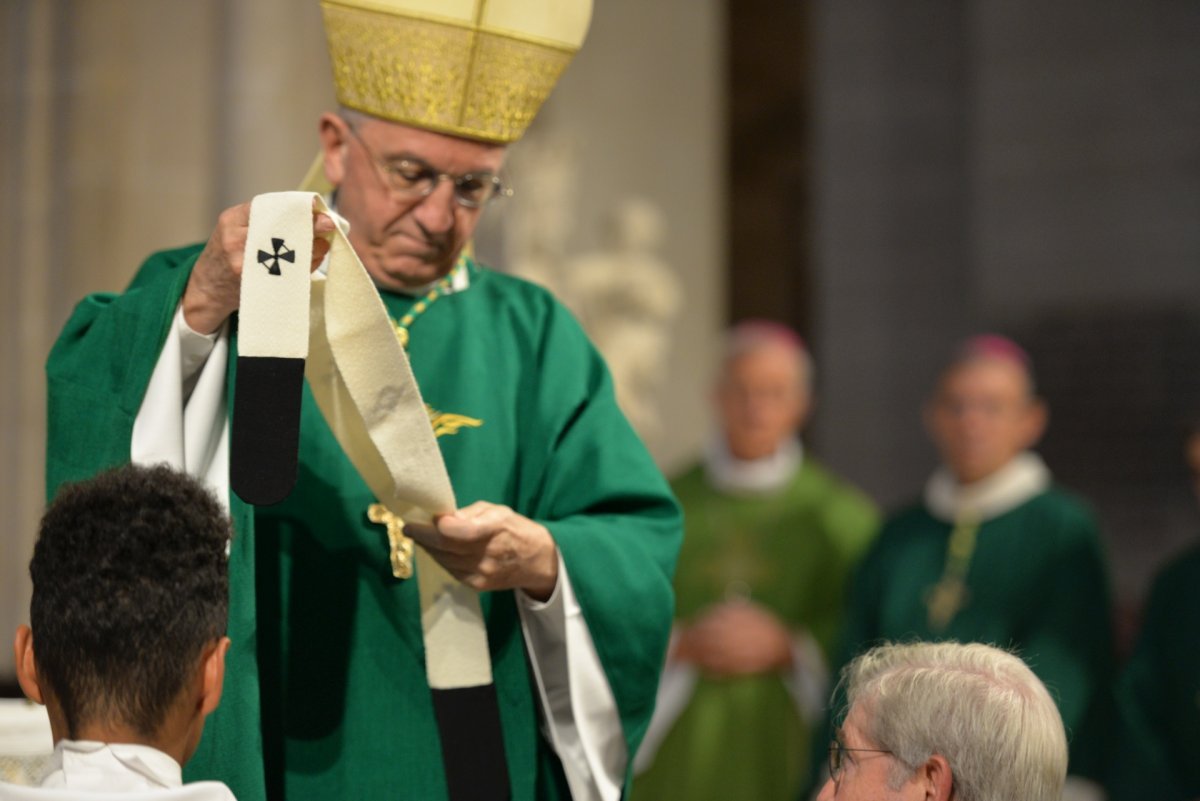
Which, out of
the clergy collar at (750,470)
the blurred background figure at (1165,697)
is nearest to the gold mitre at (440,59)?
the blurred background figure at (1165,697)

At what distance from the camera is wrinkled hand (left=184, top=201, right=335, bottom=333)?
8.99 feet

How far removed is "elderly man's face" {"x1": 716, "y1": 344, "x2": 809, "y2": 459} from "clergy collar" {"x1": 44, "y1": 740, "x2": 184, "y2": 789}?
5109mm

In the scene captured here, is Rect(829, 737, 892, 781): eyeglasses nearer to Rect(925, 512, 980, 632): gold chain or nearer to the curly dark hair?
the curly dark hair

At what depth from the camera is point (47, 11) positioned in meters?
5.45

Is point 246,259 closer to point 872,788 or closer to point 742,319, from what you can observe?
point 872,788

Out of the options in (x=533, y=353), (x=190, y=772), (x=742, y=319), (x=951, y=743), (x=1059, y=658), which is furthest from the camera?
(x=742, y=319)

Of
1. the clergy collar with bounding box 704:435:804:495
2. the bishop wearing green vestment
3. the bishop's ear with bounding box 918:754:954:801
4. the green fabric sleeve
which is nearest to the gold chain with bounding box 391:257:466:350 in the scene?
the bishop wearing green vestment

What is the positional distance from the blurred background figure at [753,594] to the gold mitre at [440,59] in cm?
384

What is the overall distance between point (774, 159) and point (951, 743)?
7386 mm

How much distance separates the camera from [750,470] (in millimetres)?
7422

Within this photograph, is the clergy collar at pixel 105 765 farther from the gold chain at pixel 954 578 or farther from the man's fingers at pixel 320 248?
the gold chain at pixel 954 578

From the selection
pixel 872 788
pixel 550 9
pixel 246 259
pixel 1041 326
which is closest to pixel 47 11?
pixel 550 9

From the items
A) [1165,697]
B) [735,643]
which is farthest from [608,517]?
[735,643]

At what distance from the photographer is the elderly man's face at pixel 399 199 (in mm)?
3221
